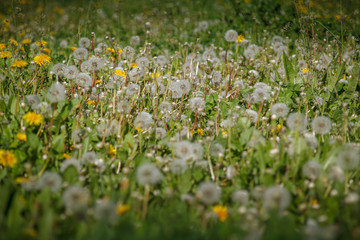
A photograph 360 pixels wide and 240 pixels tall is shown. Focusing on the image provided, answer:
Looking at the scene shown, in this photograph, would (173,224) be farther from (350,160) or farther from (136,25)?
(136,25)

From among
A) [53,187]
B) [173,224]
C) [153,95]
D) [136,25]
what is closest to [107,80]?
[153,95]

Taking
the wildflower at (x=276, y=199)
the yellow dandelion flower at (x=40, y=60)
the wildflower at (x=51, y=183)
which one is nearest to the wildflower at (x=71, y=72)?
the yellow dandelion flower at (x=40, y=60)

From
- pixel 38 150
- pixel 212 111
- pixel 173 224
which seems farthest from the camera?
pixel 212 111

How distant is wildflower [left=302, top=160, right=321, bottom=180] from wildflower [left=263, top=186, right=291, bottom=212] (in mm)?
354

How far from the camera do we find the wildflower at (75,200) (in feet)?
4.56

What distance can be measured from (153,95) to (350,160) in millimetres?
1787

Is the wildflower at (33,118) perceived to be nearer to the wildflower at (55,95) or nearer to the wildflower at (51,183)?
the wildflower at (55,95)

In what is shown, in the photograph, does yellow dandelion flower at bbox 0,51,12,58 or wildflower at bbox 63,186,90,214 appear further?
yellow dandelion flower at bbox 0,51,12,58

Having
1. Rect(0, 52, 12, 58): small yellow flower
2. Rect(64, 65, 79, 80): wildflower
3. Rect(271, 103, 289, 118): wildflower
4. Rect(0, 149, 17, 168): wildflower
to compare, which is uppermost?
Rect(0, 52, 12, 58): small yellow flower

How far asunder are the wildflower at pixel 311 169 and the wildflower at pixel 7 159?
5.11 feet

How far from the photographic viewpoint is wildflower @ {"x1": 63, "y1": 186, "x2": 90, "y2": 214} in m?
1.39

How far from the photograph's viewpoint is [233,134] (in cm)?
217

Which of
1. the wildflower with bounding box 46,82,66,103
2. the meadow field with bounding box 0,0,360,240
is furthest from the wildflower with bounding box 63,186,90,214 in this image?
the wildflower with bounding box 46,82,66,103

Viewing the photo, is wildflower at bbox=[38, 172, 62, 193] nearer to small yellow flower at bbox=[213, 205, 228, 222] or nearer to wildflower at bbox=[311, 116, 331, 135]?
small yellow flower at bbox=[213, 205, 228, 222]
